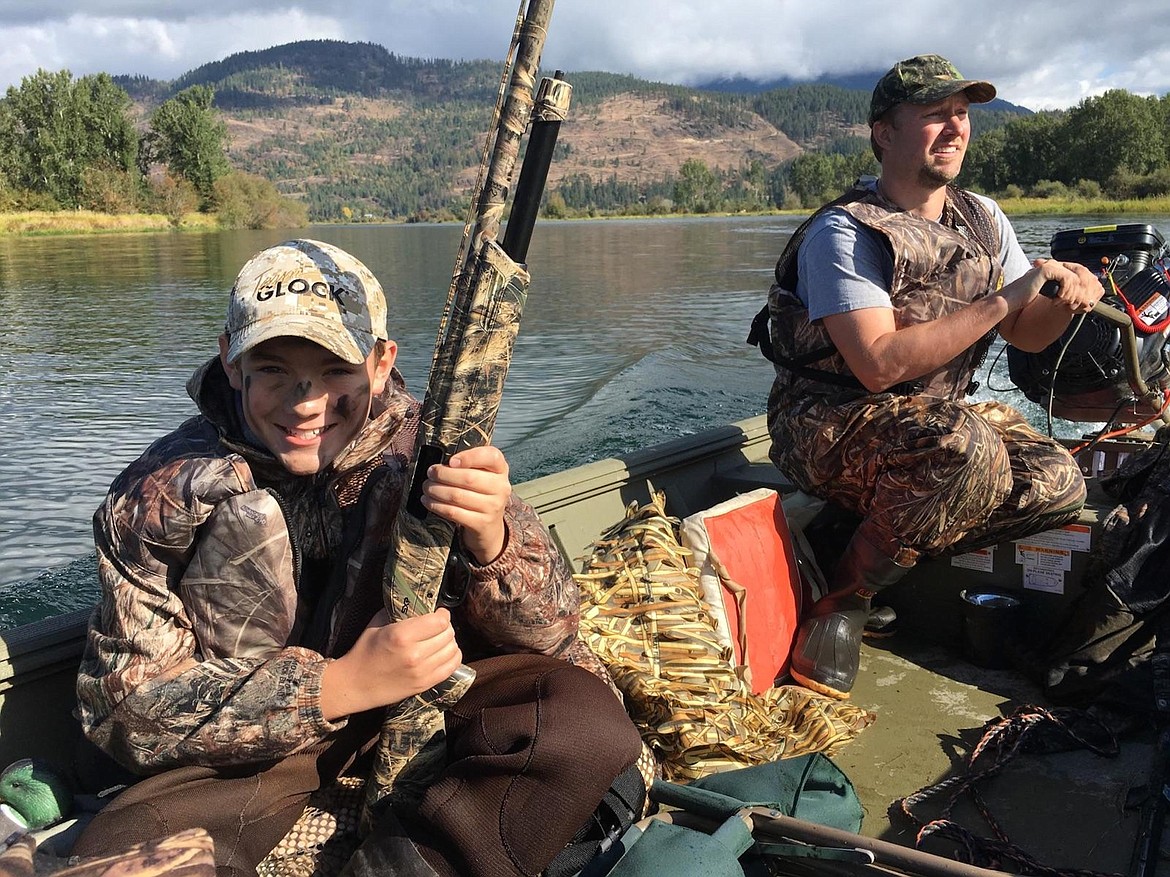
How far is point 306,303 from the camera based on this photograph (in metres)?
1.89

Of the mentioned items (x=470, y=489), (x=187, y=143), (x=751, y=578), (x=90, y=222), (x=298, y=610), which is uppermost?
(x=187, y=143)

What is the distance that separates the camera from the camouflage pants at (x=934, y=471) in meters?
3.04

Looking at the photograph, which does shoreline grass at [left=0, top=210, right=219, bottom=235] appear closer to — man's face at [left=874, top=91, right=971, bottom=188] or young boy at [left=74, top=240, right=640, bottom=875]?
man's face at [left=874, top=91, right=971, bottom=188]

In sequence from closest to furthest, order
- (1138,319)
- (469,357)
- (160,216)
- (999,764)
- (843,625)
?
(469,357) < (999,764) < (843,625) < (1138,319) < (160,216)

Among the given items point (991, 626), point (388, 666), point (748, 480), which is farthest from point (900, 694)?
point (388, 666)

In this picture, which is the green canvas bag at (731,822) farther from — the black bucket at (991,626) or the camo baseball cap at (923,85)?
the camo baseball cap at (923,85)

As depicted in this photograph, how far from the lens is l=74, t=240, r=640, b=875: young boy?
1.77 meters

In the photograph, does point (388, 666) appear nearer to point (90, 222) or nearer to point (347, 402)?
point (347, 402)

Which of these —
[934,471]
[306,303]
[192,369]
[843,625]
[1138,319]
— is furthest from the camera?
[192,369]

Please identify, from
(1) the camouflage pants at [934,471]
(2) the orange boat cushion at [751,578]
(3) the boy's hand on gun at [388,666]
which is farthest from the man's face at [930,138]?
(3) the boy's hand on gun at [388,666]

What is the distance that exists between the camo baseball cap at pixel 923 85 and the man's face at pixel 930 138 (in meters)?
0.03

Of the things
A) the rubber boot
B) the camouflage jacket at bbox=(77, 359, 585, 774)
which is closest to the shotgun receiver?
the camouflage jacket at bbox=(77, 359, 585, 774)

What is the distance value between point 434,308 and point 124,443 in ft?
25.5

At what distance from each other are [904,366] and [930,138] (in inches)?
29.9
